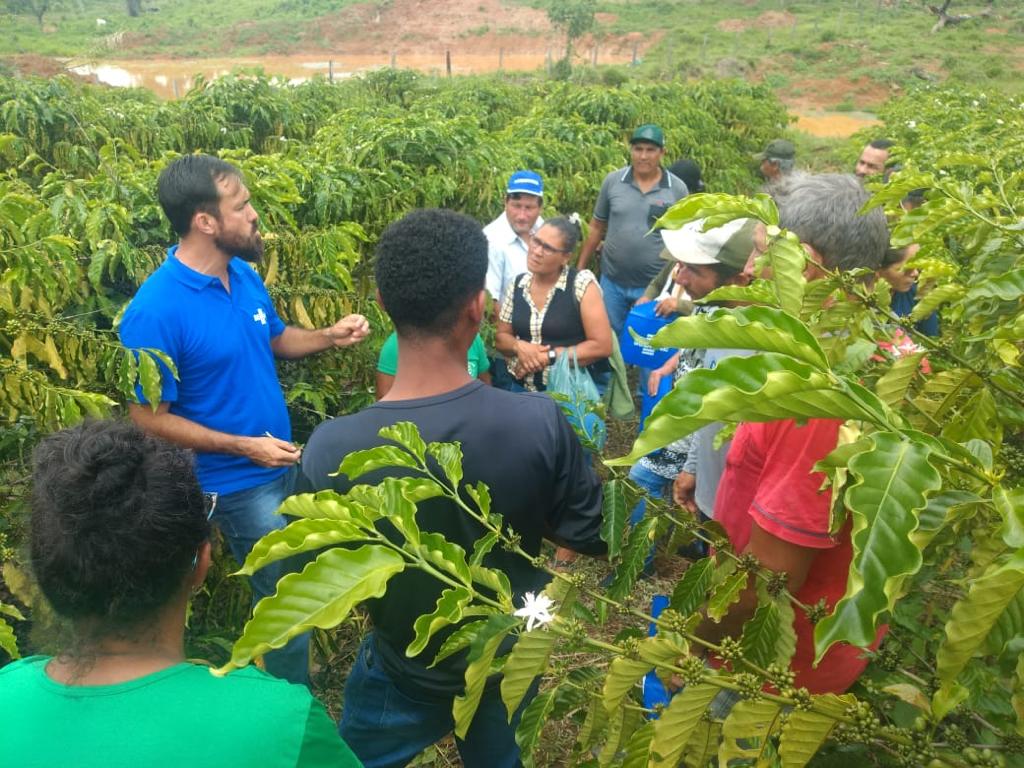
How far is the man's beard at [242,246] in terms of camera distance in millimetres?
2709

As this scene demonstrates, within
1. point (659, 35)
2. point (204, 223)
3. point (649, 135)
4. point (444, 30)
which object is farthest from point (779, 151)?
point (444, 30)

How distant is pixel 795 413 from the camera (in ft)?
2.63

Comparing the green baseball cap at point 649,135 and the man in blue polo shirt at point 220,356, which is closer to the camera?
the man in blue polo shirt at point 220,356

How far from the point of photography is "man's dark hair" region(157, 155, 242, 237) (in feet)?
8.70

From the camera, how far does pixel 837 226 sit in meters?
1.99

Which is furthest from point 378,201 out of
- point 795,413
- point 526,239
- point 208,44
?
point 208,44

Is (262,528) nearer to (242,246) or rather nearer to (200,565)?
(242,246)

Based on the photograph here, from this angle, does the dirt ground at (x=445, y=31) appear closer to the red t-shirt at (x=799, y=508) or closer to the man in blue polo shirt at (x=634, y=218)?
the man in blue polo shirt at (x=634, y=218)

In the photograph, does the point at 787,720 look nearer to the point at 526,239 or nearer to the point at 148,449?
the point at 148,449

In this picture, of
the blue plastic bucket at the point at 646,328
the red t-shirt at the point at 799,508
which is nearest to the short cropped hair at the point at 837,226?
the red t-shirt at the point at 799,508

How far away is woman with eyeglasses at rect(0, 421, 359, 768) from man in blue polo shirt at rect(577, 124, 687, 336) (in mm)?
4059

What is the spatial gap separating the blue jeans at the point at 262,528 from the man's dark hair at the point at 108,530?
4.85ft

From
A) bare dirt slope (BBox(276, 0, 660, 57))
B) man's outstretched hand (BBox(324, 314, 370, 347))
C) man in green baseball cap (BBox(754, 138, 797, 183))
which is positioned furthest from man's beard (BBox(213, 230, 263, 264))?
bare dirt slope (BBox(276, 0, 660, 57))

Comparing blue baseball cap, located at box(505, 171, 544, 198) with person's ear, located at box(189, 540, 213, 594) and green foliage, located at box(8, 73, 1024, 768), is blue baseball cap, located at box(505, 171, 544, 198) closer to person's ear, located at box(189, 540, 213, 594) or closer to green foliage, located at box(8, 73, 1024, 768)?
green foliage, located at box(8, 73, 1024, 768)
